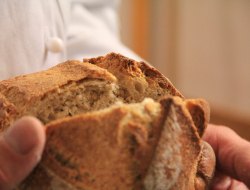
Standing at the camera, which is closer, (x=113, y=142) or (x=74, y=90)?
(x=113, y=142)

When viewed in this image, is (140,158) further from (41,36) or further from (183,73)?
(183,73)

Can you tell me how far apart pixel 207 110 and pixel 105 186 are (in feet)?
1.10

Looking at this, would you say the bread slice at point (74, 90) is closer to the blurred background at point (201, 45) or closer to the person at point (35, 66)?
the person at point (35, 66)

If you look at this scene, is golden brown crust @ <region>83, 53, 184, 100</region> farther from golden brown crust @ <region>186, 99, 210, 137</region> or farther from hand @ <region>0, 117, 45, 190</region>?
hand @ <region>0, 117, 45, 190</region>

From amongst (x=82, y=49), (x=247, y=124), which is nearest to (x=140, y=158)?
(x=82, y=49)

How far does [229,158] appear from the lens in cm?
83

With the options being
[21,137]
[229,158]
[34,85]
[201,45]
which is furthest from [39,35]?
[201,45]

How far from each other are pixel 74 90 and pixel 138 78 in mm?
195

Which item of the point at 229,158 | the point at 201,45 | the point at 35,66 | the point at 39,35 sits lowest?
the point at 201,45

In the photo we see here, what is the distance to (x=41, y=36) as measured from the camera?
102 cm

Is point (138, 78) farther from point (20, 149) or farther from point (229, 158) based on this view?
point (229, 158)

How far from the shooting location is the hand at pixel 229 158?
0.75m

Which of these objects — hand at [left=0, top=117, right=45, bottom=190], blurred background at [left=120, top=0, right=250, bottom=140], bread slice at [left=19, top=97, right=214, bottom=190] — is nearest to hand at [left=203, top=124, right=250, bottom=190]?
bread slice at [left=19, top=97, right=214, bottom=190]

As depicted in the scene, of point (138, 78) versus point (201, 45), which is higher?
point (138, 78)
